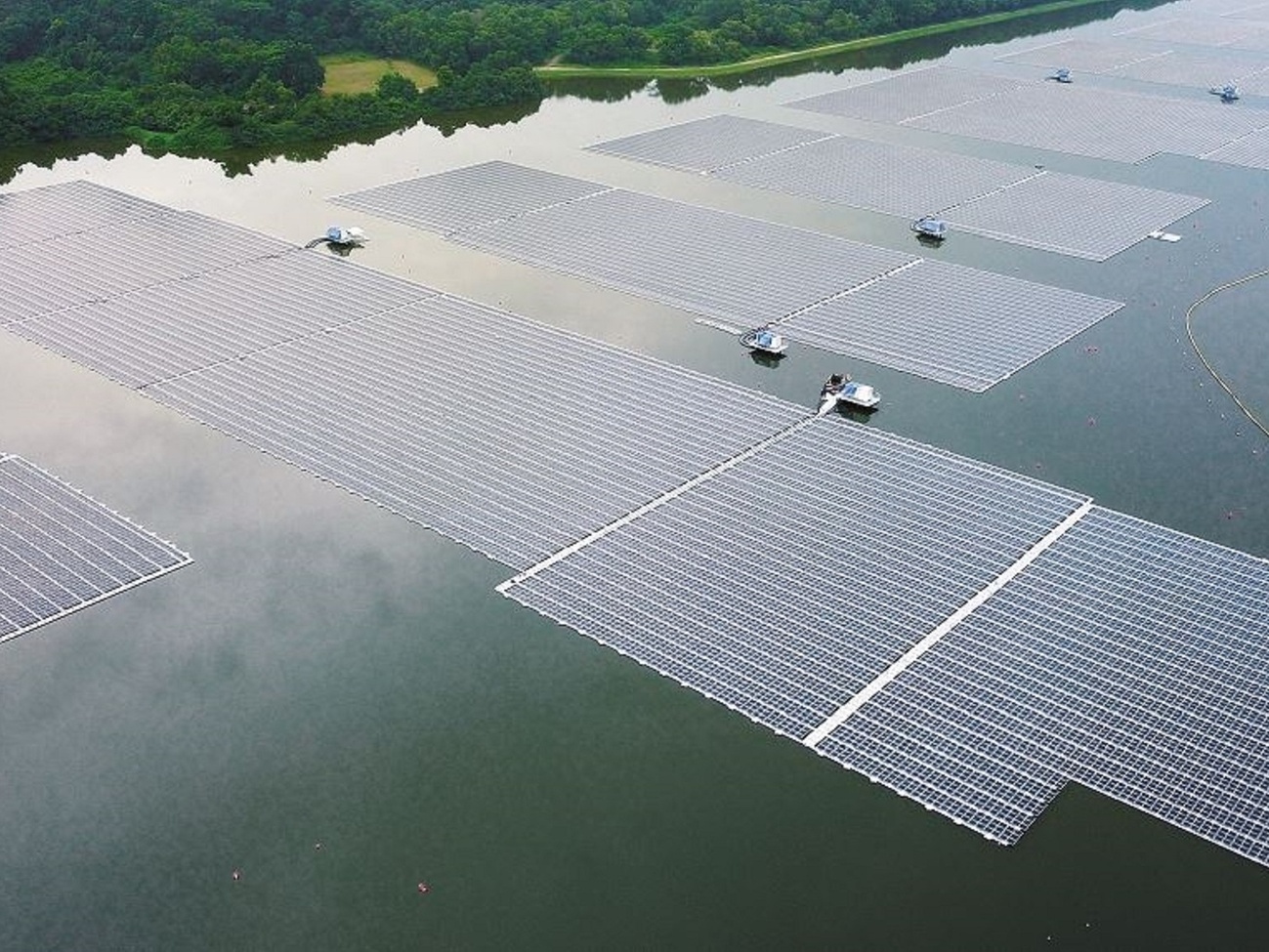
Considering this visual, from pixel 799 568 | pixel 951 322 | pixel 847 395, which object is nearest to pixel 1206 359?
pixel 951 322

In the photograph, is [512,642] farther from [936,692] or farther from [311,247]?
[311,247]

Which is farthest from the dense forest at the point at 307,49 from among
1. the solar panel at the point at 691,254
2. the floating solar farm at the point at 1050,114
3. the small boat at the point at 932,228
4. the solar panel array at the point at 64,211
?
the small boat at the point at 932,228

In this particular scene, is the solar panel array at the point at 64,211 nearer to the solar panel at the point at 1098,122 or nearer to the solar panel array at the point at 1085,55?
the solar panel at the point at 1098,122

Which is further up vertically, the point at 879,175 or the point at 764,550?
the point at 879,175

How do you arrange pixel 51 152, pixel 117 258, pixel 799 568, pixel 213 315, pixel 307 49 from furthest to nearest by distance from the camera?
pixel 307 49
pixel 51 152
pixel 117 258
pixel 213 315
pixel 799 568

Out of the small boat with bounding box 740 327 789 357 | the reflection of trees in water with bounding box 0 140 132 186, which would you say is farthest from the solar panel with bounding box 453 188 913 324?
the reflection of trees in water with bounding box 0 140 132 186

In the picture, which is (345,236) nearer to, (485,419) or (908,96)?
(485,419)

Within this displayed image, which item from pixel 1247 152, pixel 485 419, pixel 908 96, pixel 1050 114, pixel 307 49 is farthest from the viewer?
pixel 908 96

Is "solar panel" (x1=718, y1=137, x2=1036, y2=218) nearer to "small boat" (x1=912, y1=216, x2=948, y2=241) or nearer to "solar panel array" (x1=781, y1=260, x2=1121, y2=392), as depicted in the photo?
"small boat" (x1=912, y1=216, x2=948, y2=241)
